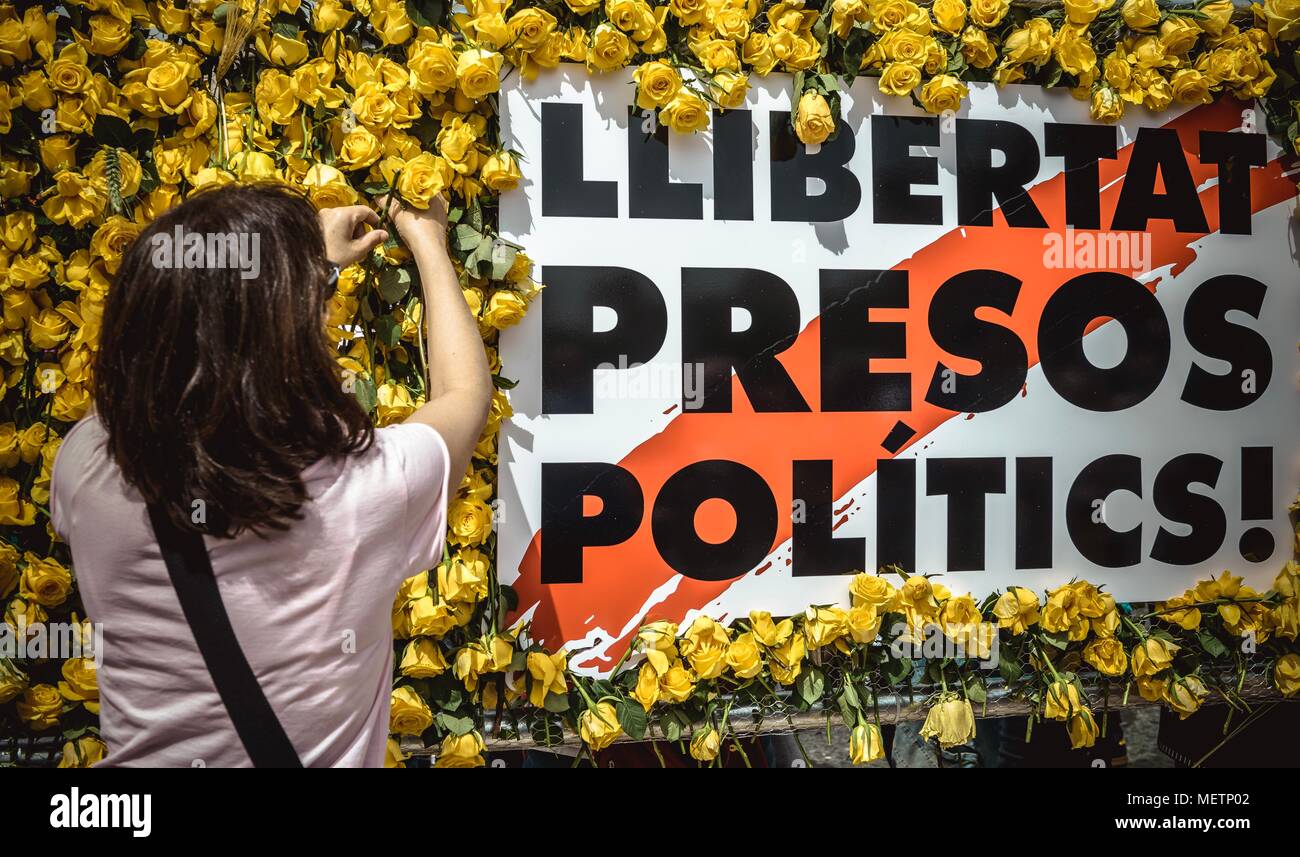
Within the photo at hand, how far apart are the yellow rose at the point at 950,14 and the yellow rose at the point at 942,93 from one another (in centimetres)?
12

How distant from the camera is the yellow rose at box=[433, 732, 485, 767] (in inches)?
73.2

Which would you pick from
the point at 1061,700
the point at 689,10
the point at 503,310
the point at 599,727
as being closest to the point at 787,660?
the point at 599,727

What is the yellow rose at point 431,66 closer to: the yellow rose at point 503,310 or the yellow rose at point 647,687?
the yellow rose at point 503,310

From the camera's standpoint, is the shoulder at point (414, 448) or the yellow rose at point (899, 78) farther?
the yellow rose at point (899, 78)

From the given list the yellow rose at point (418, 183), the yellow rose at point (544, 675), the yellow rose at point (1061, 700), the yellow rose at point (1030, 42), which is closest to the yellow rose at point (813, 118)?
the yellow rose at point (1030, 42)

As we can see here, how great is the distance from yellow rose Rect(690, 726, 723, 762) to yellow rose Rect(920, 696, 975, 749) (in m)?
0.53

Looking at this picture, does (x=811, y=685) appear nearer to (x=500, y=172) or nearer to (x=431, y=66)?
(x=500, y=172)

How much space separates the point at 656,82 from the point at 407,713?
157cm

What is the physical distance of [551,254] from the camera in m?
1.96

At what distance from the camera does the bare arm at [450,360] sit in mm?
1309

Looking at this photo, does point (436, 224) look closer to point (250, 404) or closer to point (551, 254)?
point (551, 254)

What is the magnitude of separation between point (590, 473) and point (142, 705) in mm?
1064

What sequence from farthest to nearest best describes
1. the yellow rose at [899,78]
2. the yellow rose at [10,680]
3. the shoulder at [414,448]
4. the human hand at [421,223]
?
the yellow rose at [899,78], the yellow rose at [10,680], the human hand at [421,223], the shoulder at [414,448]
